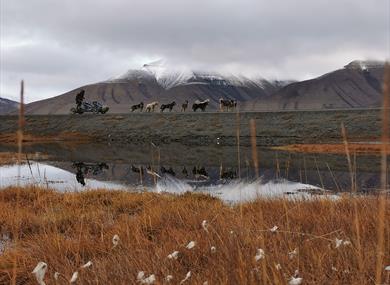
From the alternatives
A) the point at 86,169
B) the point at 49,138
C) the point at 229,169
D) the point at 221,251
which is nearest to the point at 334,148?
the point at 229,169

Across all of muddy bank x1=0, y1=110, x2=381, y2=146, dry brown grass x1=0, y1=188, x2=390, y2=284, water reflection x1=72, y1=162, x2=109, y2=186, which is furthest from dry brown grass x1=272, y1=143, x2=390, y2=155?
dry brown grass x1=0, y1=188, x2=390, y2=284

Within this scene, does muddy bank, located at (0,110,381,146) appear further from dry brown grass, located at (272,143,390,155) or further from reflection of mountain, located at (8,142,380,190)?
reflection of mountain, located at (8,142,380,190)

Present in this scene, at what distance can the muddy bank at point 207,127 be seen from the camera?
143ft

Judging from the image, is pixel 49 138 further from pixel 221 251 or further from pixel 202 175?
pixel 221 251

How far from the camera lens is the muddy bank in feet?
143

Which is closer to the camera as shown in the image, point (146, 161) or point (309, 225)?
point (309, 225)

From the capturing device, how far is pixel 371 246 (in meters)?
4.35

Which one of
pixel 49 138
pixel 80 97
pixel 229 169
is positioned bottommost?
pixel 229 169

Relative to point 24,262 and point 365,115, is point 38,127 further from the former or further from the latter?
point 24,262

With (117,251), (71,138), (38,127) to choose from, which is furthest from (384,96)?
(38,127)

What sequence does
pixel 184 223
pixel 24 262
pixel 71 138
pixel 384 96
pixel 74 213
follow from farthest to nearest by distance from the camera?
pixel 71 138 < pixel 74 213 < pixel 184 223 < pixel 24 262 < pixel 384 96

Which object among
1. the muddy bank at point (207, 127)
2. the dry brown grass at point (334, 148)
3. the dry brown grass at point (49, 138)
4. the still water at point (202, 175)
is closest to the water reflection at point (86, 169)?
the still water at point (202, 175)

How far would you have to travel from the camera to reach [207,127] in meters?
50.9

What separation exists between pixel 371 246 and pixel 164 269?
1960mm
